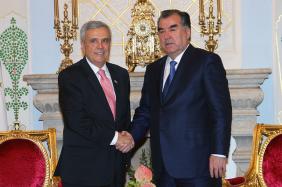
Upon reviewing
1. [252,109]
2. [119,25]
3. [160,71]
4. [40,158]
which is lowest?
[40,158]

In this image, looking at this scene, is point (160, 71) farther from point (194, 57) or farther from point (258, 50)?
point (258, 50)

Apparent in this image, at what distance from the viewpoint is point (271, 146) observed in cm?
365

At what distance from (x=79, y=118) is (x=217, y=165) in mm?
798

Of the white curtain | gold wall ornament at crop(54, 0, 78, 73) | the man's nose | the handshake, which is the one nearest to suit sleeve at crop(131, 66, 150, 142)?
the handshake

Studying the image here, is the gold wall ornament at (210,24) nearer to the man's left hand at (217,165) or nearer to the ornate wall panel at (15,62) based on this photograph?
the man's left hand at (217,165)

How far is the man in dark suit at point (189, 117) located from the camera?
2.90m

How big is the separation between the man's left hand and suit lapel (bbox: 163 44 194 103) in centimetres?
42

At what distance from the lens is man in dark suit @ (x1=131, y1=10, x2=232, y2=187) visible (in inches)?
114

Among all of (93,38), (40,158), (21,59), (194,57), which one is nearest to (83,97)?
(93,38)

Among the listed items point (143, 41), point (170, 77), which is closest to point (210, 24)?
point (143, 41)

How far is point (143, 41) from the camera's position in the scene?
422 centimetres

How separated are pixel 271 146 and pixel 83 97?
1.46m

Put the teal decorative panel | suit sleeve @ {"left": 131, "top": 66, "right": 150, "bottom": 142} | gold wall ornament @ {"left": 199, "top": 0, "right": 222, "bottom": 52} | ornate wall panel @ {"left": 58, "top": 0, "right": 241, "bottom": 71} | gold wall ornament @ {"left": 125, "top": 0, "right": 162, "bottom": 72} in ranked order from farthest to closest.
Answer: the teal decorative panel → ornate wall panel @ {"left": 58, "top": 0, "right": 241, "bottom": 71} → gold wall ornament @ {"left": 125, "top": 0, "right": 162, "bottom": 72} → gold wall ornament @ {"left": 199, "top": 0, "right": 222, "bottom": 52} → suit sleeve @ {"left": 131, "top": 66, "right": 150, "bottom": 142}

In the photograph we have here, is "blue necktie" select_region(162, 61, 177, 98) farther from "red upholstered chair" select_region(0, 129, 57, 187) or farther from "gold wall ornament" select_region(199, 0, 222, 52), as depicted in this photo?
"red upholstered chair" select_region(0, 129, 57, 187)
